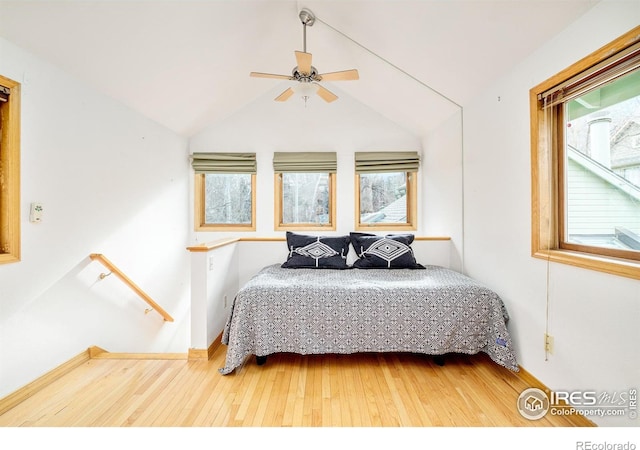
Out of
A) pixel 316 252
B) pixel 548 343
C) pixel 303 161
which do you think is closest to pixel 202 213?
pixel 303 161

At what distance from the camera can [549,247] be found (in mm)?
1816

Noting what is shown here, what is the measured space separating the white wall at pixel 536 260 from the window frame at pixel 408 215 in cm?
128

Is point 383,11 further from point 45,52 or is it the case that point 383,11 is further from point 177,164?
point 177,164

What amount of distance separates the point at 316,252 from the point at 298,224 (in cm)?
129

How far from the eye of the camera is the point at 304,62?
2.39 m

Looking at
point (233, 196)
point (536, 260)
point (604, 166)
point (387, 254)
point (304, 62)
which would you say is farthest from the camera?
point (233, 196)

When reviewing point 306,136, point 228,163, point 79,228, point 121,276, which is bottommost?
point 121,276

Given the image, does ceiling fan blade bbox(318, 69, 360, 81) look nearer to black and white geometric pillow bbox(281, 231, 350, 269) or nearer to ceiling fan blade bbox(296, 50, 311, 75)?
ceiling fan blade bbox(296, 50, 311, 75)

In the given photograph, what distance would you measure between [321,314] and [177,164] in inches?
116

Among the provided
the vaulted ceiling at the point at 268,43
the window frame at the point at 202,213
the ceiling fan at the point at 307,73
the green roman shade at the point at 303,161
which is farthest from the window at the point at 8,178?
the green roman shade at the point at 303,161

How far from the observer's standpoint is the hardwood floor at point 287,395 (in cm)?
158

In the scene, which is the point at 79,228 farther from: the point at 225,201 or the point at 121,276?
the point at 225,201

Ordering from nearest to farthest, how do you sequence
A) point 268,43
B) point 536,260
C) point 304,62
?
point 536,260 < point 304,62 < point 268,43

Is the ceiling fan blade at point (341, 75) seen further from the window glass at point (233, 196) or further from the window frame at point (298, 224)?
the window glass at point (233, 196)
